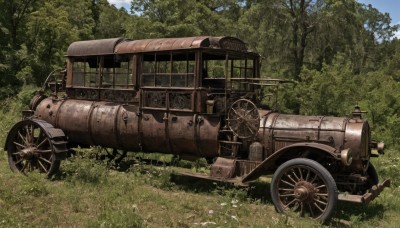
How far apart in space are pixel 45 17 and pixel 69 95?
16127 millimetres

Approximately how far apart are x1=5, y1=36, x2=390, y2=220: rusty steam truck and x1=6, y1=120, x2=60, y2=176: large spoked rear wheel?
2cm

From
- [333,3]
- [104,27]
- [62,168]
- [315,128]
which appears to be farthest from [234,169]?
[104,27]

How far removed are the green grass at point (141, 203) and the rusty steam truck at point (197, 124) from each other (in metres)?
0.42

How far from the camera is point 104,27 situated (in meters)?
41.2

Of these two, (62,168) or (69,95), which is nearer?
(62,168)

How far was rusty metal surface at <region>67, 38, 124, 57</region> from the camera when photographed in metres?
10.3

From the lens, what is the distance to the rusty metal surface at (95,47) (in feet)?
33.8

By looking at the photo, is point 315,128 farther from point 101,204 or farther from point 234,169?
point 101,204

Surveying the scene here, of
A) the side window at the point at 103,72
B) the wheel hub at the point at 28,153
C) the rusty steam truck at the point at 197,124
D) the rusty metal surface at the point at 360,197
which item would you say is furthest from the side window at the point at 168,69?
the rusty metal surface at the point at 360,197

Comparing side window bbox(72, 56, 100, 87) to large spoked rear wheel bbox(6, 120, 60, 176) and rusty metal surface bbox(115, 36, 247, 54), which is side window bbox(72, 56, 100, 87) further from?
large spoked rear wheel bbox(6, 120, 60, 176)

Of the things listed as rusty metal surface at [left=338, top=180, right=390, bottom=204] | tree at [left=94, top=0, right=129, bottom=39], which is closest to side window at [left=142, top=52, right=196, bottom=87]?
rusty metal surface at [left=338, top=180, right=390, bottom=204]

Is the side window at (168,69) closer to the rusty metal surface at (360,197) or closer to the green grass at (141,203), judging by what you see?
the green grass at (141,203)

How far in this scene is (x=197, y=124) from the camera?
8.88m

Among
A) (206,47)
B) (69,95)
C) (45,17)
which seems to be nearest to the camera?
(206,47)
